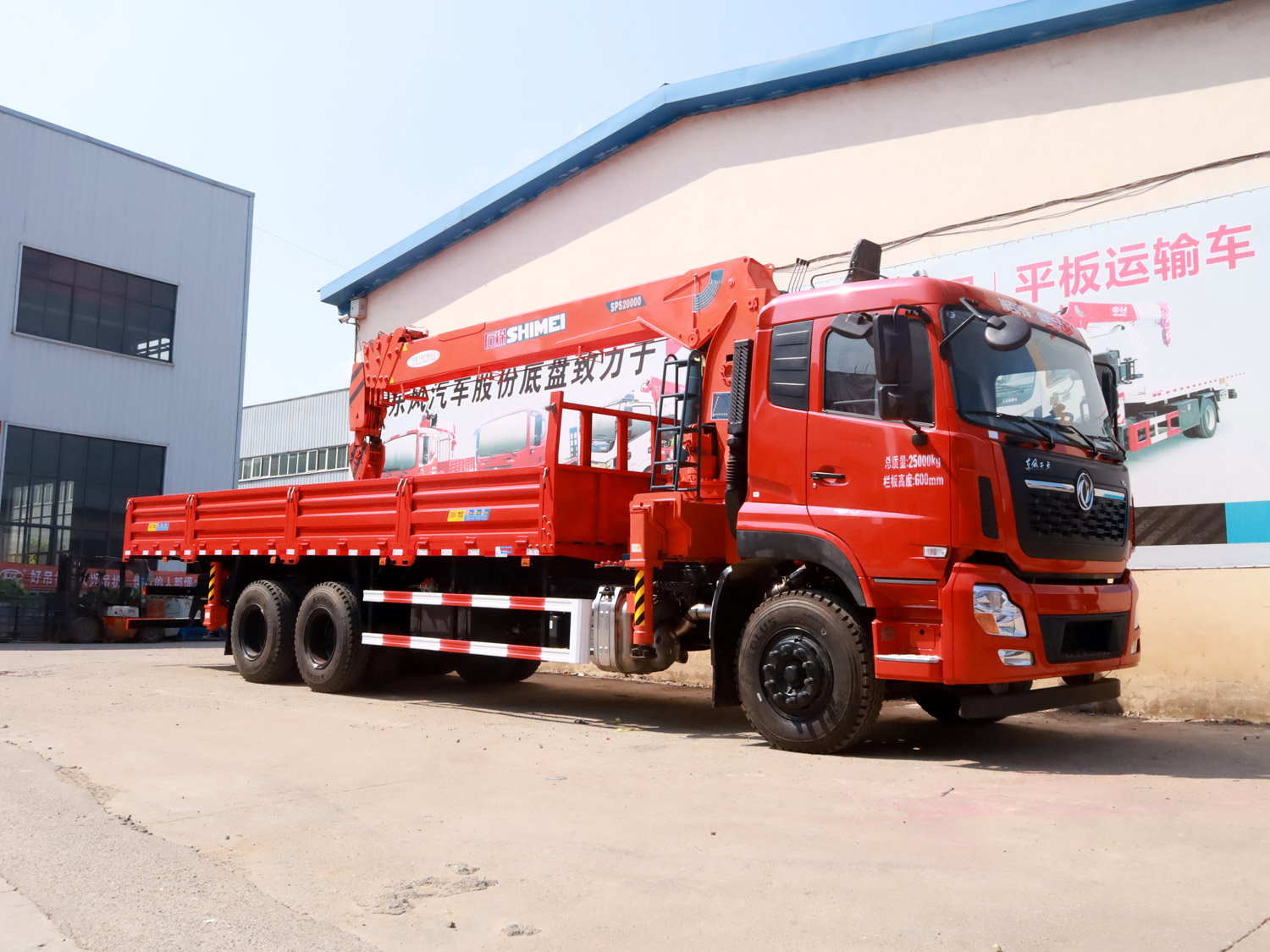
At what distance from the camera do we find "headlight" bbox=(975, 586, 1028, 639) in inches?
234

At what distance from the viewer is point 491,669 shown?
1092 cm

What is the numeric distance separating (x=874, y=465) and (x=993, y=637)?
3.97 feet

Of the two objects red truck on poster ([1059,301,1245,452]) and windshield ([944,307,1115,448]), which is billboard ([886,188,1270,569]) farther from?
windshield ([944,307,1115,448])

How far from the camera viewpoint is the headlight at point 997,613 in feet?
19.5

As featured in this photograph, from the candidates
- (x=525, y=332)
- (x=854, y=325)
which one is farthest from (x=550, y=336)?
(x=854, y=325)

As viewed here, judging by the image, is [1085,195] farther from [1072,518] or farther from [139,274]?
[139,274]

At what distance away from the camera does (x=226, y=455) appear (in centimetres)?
2272

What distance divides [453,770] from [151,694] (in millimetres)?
4780

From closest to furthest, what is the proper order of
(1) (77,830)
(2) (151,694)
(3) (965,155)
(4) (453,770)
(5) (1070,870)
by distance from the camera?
1. (5) (1070,870)
2. (1) (77,830)
3. (4) (453,770)
4. (2) (151,694)
5. (3) (965,155)

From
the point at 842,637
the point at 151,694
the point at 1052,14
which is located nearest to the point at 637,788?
the point at 842,637

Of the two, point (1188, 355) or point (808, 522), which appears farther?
point (1188, 355)

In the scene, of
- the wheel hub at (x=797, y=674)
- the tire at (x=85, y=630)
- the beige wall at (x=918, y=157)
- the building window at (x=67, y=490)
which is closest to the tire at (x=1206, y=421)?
the beige wall at (x=918, y=157)

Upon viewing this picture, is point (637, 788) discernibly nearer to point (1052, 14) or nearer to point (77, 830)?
point (77, 830)

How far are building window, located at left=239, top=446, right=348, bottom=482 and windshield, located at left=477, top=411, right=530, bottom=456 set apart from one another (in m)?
Result: 22.9
